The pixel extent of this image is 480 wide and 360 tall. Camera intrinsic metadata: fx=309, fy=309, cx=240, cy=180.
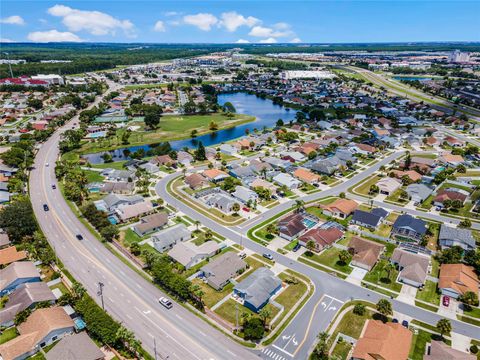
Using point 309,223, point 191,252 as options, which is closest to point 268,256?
point 191,252

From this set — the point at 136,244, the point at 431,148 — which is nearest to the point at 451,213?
the point at 431,148

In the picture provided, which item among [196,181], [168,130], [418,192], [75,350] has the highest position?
[168,130]

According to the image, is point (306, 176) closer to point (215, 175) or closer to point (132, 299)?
point (215, 175)

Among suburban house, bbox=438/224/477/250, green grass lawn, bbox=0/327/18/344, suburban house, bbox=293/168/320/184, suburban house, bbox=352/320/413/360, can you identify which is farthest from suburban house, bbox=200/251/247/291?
suburban house, bbox=293/168/320/184

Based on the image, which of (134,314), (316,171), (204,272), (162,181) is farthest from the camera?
(316,171)

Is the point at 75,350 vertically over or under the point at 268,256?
over

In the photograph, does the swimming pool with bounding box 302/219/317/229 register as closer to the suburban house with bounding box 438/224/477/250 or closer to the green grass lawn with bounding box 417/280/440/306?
the green grass lawn with bounding box 417/280/440/306

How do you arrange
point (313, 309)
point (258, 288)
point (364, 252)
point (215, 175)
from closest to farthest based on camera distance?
point (313, 309) → point (258, 288) → point (364, 252) → point (215, 175)

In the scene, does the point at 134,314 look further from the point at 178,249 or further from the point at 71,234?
the point at 71,234
